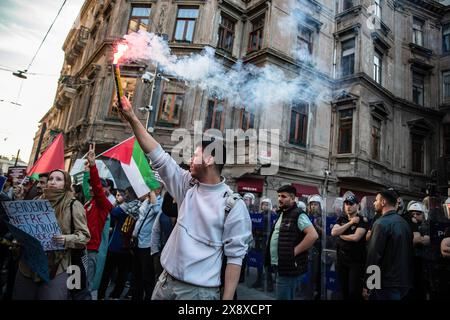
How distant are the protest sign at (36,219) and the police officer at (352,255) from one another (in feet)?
12.8

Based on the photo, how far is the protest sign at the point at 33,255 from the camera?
7.95ft

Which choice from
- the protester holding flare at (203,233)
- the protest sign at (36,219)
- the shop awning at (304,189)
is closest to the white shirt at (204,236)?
the protester holding flare at (203,233)

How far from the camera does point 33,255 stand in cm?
247

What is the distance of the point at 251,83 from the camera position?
14.2 meters

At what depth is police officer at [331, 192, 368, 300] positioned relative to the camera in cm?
408

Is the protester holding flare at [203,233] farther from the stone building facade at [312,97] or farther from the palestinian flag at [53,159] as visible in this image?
the stone building facade at [312,97]

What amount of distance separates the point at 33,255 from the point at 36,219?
36cm

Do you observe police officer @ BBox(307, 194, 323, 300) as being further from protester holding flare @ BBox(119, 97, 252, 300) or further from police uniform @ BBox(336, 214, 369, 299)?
protester holding flare @ BBox(119, 97, 252, 300)

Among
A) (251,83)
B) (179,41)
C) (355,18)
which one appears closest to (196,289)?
(251,83)

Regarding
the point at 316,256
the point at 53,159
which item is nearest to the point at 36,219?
the point at 53,159

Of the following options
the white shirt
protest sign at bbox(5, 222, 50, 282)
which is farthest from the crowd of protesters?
protest sign at bbox(5, 222, 50, 282)

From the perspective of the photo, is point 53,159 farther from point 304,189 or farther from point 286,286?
point 304,189

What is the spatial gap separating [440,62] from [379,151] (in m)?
8.69

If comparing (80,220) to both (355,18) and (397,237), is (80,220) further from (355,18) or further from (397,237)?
(355,18)
